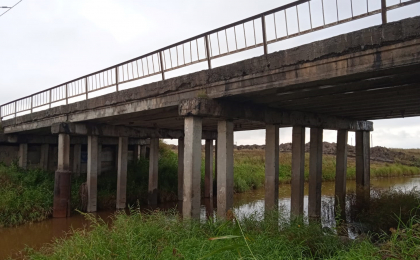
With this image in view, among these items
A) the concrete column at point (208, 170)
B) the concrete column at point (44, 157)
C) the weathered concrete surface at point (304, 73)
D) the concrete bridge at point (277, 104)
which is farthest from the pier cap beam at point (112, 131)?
the concrete column at point (44, 157)

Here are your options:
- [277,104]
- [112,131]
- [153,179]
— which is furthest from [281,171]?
[277,104]

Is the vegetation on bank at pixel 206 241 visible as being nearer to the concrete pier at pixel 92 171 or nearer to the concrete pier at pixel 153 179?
the concrete pier at pixel 92 171

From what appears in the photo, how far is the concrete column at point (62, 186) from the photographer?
12695 millimetres

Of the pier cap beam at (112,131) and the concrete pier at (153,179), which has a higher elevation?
the pier cap beam at (112,131)

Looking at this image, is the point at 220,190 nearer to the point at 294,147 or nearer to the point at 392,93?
the point at 294,147

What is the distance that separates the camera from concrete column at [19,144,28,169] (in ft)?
59.4

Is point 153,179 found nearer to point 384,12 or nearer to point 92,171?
point 92,171

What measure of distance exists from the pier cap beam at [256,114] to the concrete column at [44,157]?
13824 mm

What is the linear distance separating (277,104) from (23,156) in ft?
49.0

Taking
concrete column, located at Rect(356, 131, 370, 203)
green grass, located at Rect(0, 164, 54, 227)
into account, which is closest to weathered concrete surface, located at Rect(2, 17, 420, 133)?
concrete column, located at Rect(356, 131, 370, 203)

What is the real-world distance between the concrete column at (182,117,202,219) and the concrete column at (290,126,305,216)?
3.35 m

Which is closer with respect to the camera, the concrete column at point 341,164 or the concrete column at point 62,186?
the concrete column at point 341,164

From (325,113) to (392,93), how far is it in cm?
296

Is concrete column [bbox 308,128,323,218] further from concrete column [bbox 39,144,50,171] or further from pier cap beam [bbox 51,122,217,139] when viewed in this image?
concrete column [bbox 39,144,50,171]
